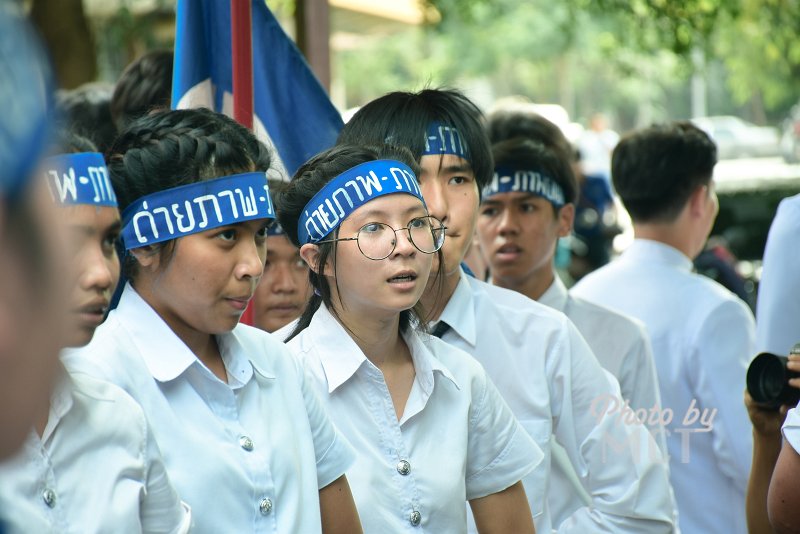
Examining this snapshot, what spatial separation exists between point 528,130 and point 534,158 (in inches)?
10.8

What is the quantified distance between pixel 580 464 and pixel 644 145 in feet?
6.14

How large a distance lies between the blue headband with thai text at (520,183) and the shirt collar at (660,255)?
0.46 m

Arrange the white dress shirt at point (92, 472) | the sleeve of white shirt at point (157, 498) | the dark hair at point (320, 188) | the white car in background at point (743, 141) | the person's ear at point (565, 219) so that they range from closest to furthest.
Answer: the white dress shirt at point (92, 472) → the sleeve of white shirt at point (157, 498) → the dark hair at point (320, 188) → the person's ear at point (565, 219) → the white car in background at point (743, 141)

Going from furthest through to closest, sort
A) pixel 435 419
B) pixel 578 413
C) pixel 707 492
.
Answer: pixel 707 492 → pixel 578 413 → pixel 435 419

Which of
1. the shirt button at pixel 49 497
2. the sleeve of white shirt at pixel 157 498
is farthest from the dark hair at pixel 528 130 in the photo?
the shirt button at pixel 49 497

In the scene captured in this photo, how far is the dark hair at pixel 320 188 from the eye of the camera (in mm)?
2785

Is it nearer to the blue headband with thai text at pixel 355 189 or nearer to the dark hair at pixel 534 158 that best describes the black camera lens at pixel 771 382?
the blue headband with thai text at pixel 355 189

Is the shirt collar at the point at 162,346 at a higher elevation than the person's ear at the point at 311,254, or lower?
lower

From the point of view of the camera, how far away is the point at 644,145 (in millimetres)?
4645

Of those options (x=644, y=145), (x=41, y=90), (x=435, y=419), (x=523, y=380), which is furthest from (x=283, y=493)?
(x=644, y=145)

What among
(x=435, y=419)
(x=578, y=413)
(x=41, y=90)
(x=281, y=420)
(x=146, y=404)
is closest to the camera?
(x=41, y=90)

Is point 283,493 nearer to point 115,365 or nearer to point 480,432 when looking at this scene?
point 115,365

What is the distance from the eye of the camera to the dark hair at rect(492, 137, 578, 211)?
A: 168 inches

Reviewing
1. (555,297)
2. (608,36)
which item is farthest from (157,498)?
(608,36)
